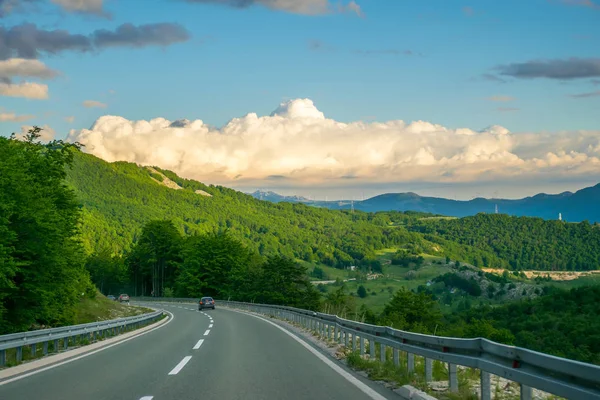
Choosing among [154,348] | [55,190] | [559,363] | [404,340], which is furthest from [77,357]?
[55,190]

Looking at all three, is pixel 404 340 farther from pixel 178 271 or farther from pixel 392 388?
pixel 178 271

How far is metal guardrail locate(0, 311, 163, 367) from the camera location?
1429 centimetres

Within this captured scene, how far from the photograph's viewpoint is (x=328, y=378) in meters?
11.7

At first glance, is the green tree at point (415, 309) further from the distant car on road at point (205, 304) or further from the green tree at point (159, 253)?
the green tree at point (159, 253)

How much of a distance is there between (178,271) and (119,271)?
1391 inches

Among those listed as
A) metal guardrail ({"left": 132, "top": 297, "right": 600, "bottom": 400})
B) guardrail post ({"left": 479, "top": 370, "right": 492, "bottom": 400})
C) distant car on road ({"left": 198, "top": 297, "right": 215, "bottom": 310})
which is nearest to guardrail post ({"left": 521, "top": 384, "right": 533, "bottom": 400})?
metal guardrail ({"left": 132, "top": 297, "right": 600, "bottom": 400})

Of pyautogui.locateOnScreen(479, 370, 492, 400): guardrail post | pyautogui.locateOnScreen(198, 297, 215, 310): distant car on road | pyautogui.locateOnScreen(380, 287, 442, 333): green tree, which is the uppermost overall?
pyautogui.locateOnScreen(479, 370, 492, 400): guardrail post

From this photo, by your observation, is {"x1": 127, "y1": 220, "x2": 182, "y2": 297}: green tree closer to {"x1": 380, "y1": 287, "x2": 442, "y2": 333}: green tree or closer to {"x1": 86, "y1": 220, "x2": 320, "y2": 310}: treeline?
{"x1": 86, "y1": 220, "x2": 320, "y2": 310}: treeline

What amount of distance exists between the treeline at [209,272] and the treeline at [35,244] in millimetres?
60891

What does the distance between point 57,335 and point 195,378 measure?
803 centimetres

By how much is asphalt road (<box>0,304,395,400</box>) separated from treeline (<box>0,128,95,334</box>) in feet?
45.0

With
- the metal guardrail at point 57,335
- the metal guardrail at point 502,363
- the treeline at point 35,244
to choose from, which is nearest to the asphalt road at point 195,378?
the metal guardrail at point 502,363

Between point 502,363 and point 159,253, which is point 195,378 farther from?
point 159,253

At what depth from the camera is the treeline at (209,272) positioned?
98.9m
